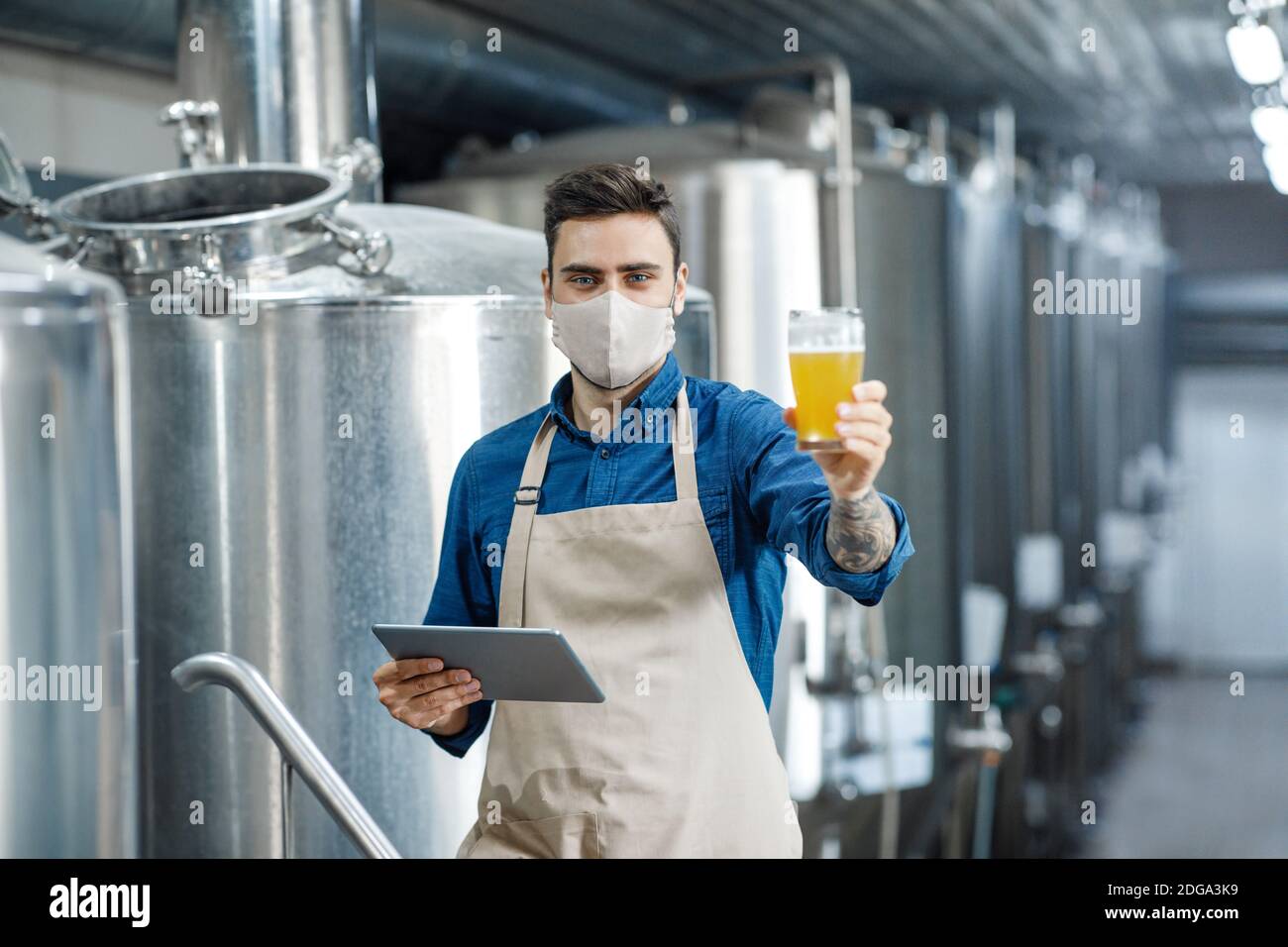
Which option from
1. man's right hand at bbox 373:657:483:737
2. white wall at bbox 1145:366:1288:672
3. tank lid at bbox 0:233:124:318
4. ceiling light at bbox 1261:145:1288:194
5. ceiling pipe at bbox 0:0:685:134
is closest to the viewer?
tank lid at bbox 0:233:124:318

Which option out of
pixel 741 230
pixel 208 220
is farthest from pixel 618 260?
pixel 741 230

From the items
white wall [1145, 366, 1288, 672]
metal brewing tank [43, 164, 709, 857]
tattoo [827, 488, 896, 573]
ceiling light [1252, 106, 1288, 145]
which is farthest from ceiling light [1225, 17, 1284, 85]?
white wall [1145, 366, 1288, 672]

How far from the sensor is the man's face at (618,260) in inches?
56.4

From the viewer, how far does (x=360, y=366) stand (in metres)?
1.83

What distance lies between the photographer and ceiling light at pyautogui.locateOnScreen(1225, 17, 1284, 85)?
3549mm

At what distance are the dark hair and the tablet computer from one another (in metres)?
0.45

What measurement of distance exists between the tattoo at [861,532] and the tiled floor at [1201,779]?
14.0 feet

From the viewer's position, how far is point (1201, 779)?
6324 mm

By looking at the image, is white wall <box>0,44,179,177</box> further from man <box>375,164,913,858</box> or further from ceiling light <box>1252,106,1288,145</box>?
ceiling light <box>1252,106,1288,145</box>

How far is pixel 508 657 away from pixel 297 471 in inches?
24.8

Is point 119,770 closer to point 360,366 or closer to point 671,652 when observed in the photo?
point 671,652

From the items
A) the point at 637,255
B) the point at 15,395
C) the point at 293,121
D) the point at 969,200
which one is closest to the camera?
the point at 15,395
